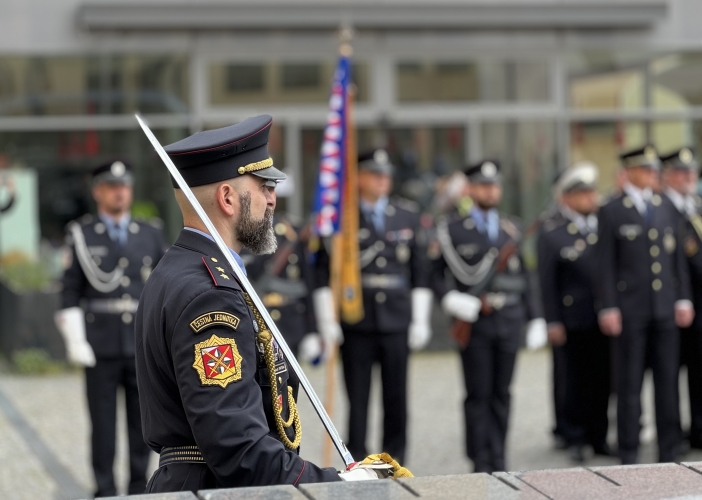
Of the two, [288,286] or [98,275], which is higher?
[98,275]

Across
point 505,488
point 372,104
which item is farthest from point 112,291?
point 372,104

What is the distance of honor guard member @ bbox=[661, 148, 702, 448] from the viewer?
777cm

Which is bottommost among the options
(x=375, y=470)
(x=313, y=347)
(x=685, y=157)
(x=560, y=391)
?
(x=560, y=391)

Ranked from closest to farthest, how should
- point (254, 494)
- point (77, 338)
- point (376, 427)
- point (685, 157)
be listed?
point (254, 494)
point (77, 338)
point (685, 157)
point (376, 427)

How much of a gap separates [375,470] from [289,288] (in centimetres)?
461

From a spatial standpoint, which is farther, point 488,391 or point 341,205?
point 341,205

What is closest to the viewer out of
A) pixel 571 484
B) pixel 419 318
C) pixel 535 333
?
pixel 571 484

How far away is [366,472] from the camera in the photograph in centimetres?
271

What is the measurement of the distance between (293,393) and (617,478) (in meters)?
0.91

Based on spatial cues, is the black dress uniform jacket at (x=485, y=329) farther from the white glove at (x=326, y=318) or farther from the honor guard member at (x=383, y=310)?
the white glove at (x=326, y=318)

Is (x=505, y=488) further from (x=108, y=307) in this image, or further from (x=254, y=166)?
(x=108, y=307)

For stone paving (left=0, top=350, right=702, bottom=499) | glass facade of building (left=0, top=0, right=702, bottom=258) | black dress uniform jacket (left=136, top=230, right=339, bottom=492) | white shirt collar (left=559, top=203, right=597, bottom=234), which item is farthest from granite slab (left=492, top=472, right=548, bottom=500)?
glass facade of building (left=0, top=0, right=702, bottom=258)

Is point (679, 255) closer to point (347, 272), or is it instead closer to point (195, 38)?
point (347, 272)

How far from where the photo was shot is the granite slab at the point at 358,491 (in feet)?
7.54
